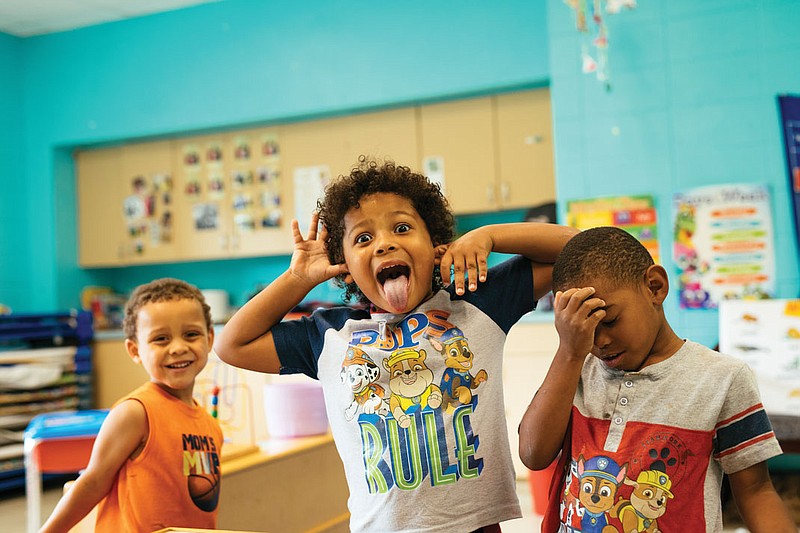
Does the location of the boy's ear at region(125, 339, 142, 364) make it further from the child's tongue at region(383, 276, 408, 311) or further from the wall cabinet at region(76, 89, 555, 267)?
the wall cabinet at region(76, 89, 555, 267)

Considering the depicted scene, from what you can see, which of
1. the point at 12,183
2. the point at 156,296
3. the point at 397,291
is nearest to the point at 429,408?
the point at 397,291

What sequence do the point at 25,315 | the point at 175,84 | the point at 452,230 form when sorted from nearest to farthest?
the point at 452,230 → the point at 25,315 → the point at 175,84

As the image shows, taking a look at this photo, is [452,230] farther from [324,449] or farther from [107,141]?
[107,141]

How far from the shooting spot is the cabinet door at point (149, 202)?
547cm

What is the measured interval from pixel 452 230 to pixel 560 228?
20 cm

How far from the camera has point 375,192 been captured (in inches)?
50.0

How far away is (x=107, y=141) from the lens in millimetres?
5590

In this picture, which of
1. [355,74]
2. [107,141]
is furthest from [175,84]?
[355,74]

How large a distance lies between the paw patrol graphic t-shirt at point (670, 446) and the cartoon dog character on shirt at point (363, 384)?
295 mm

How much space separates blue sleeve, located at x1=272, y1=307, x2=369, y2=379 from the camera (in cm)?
130

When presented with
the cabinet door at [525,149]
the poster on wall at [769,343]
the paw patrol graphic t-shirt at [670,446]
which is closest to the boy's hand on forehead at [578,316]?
the paw patrol graphic t-shirt at [670,446]

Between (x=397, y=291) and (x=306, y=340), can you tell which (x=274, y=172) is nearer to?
(x=306, y=340)

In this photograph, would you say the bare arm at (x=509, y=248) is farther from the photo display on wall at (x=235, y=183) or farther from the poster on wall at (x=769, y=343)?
the photo display on wall at (x=235, y=183)

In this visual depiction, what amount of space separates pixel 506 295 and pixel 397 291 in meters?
0.18
